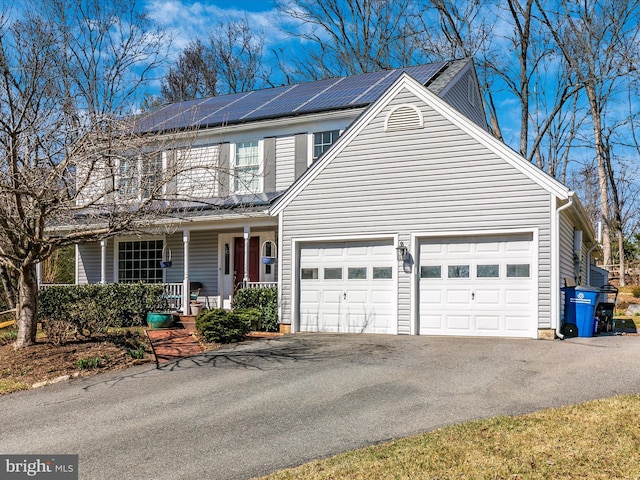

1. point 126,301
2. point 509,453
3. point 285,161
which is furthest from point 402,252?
point 126,301

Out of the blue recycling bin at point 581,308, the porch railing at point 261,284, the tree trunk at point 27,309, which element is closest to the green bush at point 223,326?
the porch railing at point 261,284

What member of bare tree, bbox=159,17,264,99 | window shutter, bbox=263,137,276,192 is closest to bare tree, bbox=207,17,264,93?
bare tree, bbox=159,17,264,99

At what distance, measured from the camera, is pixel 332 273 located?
44.8 ft

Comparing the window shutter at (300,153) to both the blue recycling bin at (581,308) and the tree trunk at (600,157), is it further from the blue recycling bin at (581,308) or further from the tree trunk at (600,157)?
the tree trunk at (600,157)

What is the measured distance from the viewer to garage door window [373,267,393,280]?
1301cm

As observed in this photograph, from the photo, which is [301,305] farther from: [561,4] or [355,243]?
[561,4]

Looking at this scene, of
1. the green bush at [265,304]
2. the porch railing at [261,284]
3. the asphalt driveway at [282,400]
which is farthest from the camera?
the porch railing at [261,284]

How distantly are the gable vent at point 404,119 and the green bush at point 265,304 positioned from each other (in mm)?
4859

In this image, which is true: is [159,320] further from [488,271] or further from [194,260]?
[488,271]

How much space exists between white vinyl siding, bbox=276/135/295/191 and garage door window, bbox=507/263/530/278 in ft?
23.8

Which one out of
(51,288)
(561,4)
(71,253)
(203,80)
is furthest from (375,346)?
(203,80)

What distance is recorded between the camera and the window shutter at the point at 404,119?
1287 cm

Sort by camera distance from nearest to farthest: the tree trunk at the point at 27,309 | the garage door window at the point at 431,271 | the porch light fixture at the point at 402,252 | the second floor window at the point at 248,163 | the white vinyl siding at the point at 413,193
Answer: the tree trunk at the point at 27,309 < the white vinyl siding at the point at 413,193 < the garage door window at the point at 431,271 < the porch light fixture at the point at 402,252 < the second floor window at the point at 248,163

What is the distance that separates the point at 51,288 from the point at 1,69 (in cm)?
831
